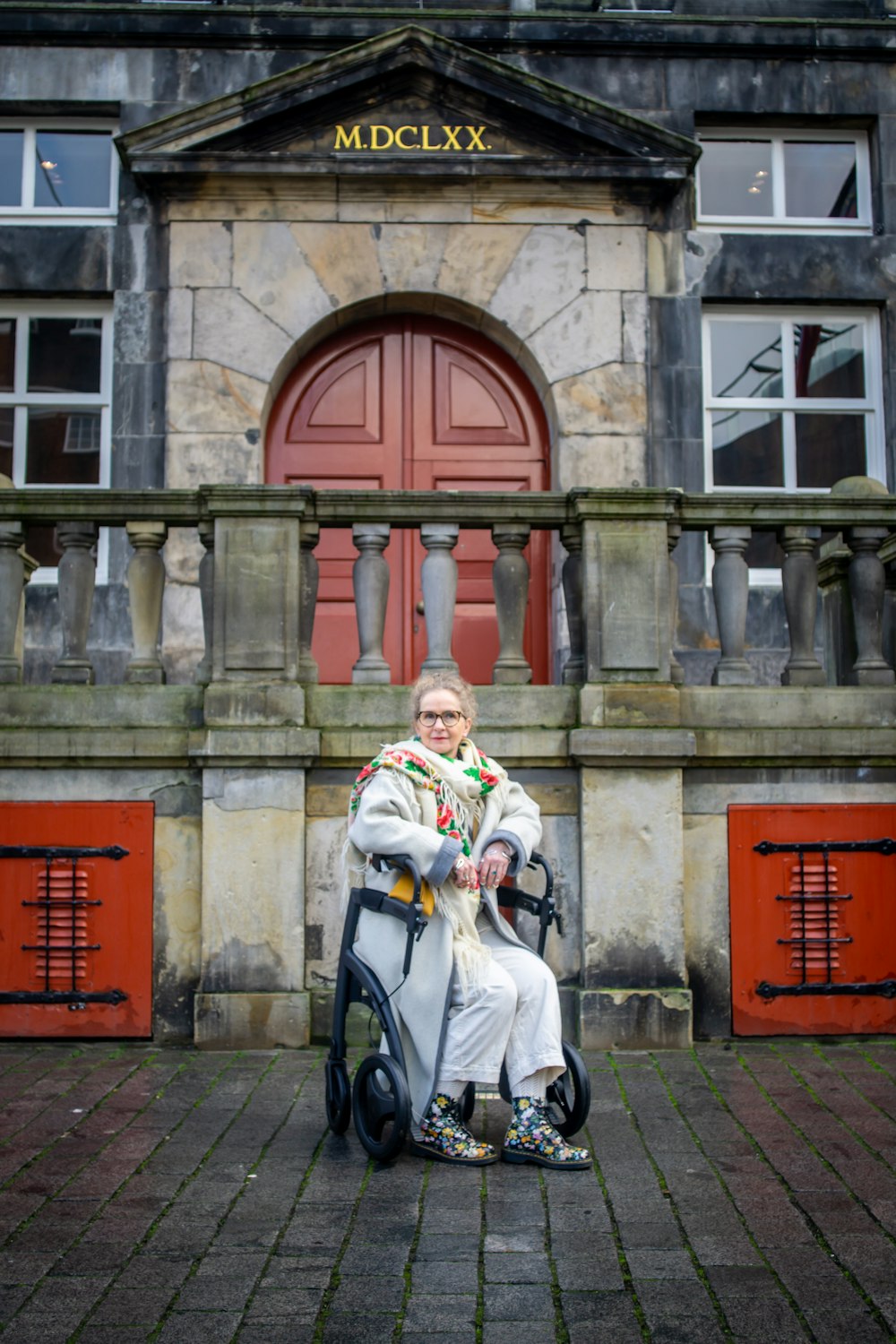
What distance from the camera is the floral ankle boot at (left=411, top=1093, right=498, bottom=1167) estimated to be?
14.4 ft

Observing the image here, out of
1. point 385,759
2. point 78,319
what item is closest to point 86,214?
point 78,319

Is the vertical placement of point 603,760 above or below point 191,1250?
above

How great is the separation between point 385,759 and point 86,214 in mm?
6640

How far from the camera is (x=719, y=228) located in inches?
394

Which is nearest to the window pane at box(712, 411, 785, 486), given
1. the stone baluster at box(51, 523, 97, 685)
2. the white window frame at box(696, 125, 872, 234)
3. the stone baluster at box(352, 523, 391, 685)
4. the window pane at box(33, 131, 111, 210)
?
the white window frame at box(696, 125, 872, 234)

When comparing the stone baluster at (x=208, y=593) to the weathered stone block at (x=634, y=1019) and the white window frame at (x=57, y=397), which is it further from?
the white window frame at (x=57, y=397)

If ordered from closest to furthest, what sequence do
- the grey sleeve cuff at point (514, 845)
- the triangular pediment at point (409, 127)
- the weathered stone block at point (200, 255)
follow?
1. the grey sleeve cuff at point (514, 845)
2. the triangular pediment at point (409, 127)
3. the weathered stone block at point (200, 255)

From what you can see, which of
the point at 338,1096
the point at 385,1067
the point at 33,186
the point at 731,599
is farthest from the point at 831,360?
the point at 385,1067

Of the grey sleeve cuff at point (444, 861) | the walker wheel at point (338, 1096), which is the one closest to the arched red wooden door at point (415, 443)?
the walker wheel at point (338, 1096)

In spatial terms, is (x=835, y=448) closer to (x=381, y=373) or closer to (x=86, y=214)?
(x=381, y=373)

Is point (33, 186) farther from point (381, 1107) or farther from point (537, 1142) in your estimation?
point (537, 1142)

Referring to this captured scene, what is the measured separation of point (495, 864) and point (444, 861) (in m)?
0.22

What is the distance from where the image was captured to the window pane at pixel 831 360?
998 cm

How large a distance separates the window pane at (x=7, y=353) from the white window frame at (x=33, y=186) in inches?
28.6
